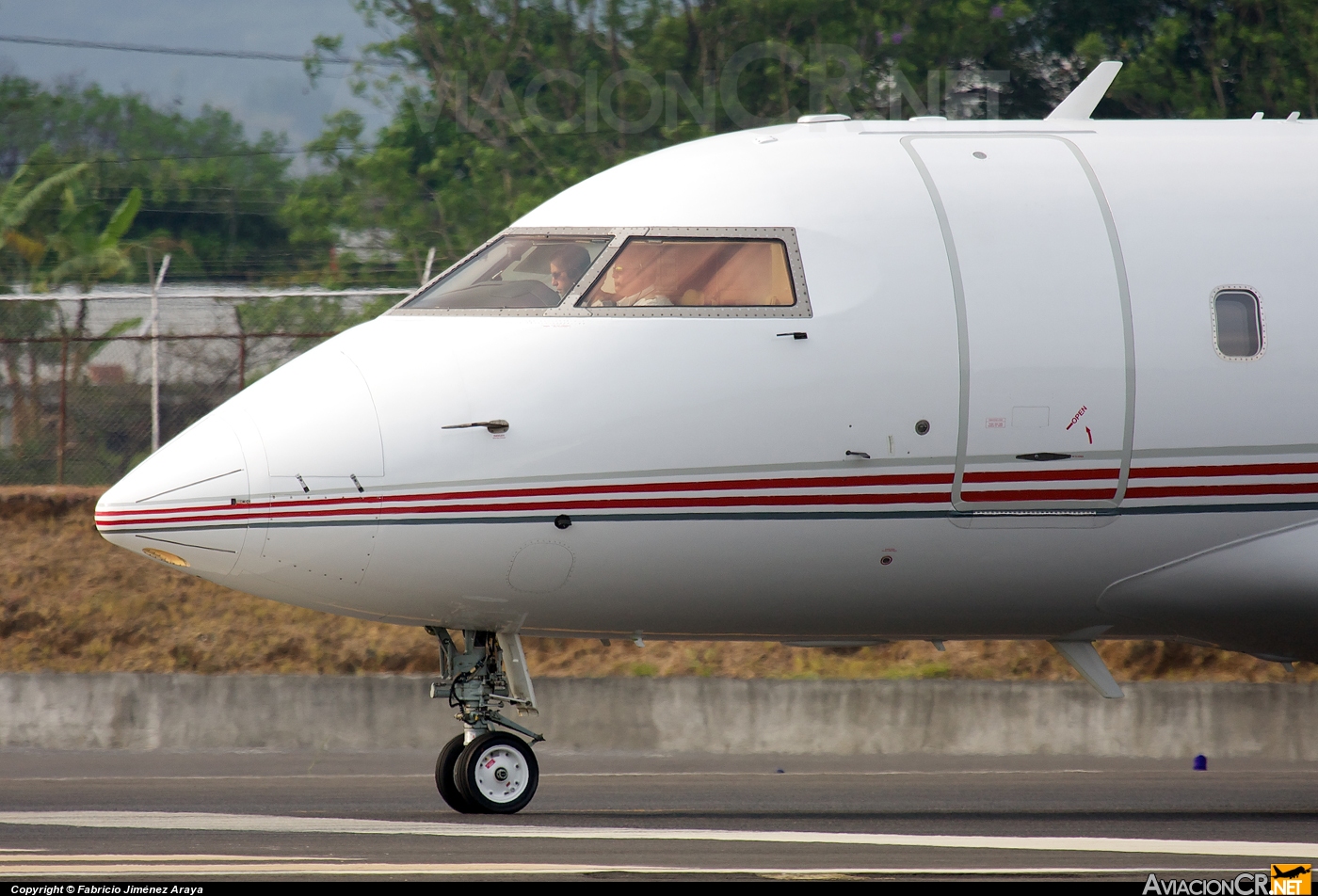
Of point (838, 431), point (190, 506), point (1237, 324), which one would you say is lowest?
point (190, 506)

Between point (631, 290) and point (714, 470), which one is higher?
point (631, 290)

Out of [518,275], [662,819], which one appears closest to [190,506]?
[518,275]

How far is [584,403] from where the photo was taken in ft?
29.2

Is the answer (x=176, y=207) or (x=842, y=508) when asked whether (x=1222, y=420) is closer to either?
(x=842, y=508)

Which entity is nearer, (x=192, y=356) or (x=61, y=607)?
(x=61, y=607)

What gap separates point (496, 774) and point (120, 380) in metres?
12.2

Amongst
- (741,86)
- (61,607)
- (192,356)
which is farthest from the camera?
(741,86)

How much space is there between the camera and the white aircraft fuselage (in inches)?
346

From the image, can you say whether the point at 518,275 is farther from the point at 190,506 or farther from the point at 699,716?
the point at 699,716

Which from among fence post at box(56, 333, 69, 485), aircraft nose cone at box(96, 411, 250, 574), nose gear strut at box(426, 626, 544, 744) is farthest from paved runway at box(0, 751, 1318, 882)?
fence post at box(56, 333, 69, 485)

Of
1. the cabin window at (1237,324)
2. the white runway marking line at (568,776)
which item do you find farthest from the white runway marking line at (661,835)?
the white runway marking line at (568,776)

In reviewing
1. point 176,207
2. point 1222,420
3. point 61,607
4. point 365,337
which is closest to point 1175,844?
point 1222,420

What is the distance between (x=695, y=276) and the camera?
30.7 feet

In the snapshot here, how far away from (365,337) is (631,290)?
1.57m
